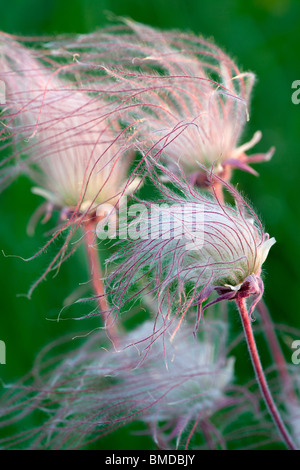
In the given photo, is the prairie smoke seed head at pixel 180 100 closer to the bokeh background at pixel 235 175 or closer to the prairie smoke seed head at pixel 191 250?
the prairie smoke seed head at pixel 191 250

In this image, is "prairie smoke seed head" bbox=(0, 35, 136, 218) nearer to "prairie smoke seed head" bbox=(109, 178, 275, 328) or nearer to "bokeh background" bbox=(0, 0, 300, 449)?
"prairie smoke seed head" bbox=(109, 178, 275, 328)

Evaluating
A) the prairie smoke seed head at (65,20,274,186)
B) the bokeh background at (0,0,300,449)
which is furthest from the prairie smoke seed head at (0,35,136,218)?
the bokeh background at (0,0,300,449)

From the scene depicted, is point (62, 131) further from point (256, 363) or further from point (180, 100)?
point (256, 363)

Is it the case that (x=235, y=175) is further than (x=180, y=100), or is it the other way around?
(x=235, y=175)

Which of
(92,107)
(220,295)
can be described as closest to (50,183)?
(92,107)

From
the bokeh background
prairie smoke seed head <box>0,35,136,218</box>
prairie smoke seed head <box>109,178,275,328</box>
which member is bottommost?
prairie smoke seed head <box>109,178,275,328</box>

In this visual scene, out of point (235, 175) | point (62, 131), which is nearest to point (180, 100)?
point (62, 131)

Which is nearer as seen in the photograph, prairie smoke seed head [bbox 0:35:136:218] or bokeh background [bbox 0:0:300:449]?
prairie smoke seed head [bbox 0:35:136:218]

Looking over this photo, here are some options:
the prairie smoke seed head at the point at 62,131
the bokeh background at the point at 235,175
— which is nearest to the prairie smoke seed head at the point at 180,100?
the prairie smoke seed head at the point at 62,131

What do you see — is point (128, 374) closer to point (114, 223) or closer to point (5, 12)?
point (114, 223)
